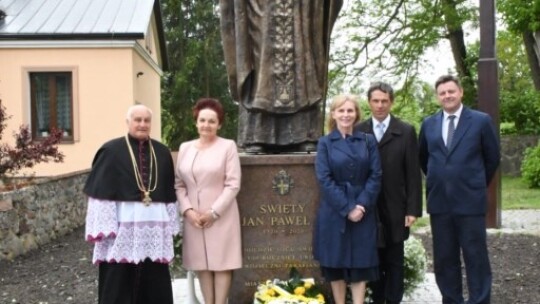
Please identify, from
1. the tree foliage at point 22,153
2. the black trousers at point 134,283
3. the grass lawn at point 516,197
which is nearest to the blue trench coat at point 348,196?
the black trousers at point 134,283

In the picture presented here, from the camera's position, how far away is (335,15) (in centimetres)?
601

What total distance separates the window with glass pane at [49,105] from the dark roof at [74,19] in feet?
3.61

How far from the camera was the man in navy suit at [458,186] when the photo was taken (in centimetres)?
530

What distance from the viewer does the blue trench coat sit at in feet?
16.4

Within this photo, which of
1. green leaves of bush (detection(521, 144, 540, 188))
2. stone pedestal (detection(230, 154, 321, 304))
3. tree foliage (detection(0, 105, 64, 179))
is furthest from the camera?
green leaves of bush (detection(521, 144, 540, 188))

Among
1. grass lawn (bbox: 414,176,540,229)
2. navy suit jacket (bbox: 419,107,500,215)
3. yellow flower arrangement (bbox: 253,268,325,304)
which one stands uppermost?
navy suit jacket (bbox: 419,107,500,215)

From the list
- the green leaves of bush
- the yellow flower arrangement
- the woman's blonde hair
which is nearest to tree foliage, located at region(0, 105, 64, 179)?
the yellow flower arrangement

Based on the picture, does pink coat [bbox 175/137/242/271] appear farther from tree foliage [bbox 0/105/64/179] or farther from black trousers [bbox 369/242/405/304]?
tree foliage [bbox 0/105/64/179]

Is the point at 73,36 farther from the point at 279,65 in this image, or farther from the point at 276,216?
the point at 276,216

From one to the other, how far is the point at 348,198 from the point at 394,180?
47cm

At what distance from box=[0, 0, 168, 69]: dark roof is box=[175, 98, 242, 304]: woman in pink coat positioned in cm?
1369

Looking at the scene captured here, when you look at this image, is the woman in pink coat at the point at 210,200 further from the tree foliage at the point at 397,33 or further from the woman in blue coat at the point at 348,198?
the tree foliage at the point at 397,33

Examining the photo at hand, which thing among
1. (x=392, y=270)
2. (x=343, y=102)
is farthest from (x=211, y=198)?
(x=392, y=270)

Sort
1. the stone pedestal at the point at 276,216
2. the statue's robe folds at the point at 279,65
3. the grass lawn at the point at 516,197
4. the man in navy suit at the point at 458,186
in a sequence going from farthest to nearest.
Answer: the grass lawn at the point at 516,197, the statue's robe folds at the point at 279,65, the stone pedestal at the point at 276,216, the man in navy suit at the point at 458,186
